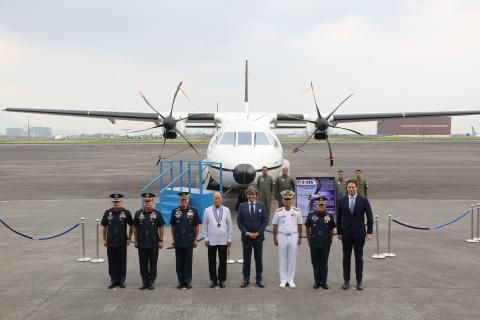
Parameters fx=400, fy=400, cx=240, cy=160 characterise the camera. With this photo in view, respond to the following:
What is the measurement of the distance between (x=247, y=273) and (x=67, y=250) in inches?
178

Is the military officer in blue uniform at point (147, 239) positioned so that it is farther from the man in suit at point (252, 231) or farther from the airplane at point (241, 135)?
the airplane at point (241, 135)

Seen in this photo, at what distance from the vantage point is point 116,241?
6.52 metres

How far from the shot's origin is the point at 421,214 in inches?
496

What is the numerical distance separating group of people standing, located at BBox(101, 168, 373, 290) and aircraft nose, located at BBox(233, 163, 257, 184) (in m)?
4.39

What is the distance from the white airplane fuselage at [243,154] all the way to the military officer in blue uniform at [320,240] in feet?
15.5

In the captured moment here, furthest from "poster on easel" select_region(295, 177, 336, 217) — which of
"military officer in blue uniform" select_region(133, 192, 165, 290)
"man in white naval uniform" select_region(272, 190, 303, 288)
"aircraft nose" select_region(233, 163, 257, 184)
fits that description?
"military officer in blue uniform" select_region(133, 192, 165, 290)

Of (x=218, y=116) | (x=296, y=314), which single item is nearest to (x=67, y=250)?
(x=296, y=314)

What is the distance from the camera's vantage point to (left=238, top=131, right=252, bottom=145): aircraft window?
1272 cm

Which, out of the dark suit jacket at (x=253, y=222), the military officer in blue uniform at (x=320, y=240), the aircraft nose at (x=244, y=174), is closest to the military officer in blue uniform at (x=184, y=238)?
the dark suit jacket at (x=253, y=222)

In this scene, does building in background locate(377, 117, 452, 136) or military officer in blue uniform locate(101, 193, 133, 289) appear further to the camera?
building in background locate(377, 117, 452, 136)

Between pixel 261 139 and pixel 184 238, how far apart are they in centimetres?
698

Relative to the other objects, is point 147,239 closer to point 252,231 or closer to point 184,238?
point 184,238

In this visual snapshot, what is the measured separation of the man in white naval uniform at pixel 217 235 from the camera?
256 inches

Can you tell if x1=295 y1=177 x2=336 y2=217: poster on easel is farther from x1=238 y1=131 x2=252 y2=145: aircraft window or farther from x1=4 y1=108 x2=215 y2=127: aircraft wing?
x1=4 y1=108 x2=215 y2=127: aircraft wing
